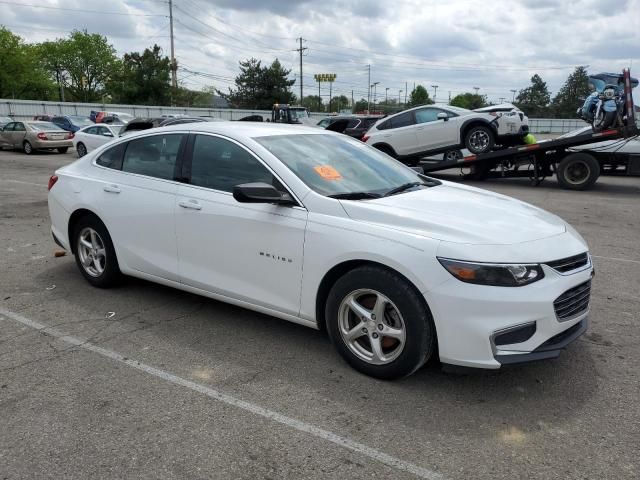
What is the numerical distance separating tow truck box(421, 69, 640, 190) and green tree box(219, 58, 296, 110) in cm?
5927

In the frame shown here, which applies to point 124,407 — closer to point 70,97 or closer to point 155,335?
point 155,335

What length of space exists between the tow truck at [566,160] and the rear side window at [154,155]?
8.89 meters

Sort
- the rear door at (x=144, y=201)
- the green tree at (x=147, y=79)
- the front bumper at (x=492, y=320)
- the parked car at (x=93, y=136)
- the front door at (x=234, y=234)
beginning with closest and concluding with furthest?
1. the front bumper at (x=492, y=320)
2. the front door at (x=234, y=234)
3. the rear door at (x=144, y=201)
4. the parked car at (x=93, y=136)
5. the green tree at (x=147, y=79)

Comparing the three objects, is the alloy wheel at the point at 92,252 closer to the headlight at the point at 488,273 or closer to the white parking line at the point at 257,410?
the white parking line at the point at 257,410

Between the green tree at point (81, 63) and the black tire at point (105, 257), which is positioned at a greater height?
the green tree at point (81, 63)

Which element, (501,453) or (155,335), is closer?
(501,453)

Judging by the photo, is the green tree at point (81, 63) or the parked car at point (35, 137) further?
the green tree at point (81, 63)

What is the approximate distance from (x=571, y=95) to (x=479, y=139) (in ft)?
334

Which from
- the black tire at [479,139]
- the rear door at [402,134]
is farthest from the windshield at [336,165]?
the rear door at [402,134]

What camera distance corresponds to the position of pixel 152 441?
2867 millimetres

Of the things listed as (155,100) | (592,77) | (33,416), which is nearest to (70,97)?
(155,100)

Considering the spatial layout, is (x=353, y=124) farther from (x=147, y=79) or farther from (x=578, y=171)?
(x=147, y=79)

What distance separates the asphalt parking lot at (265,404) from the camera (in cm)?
270

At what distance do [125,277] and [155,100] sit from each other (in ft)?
199
